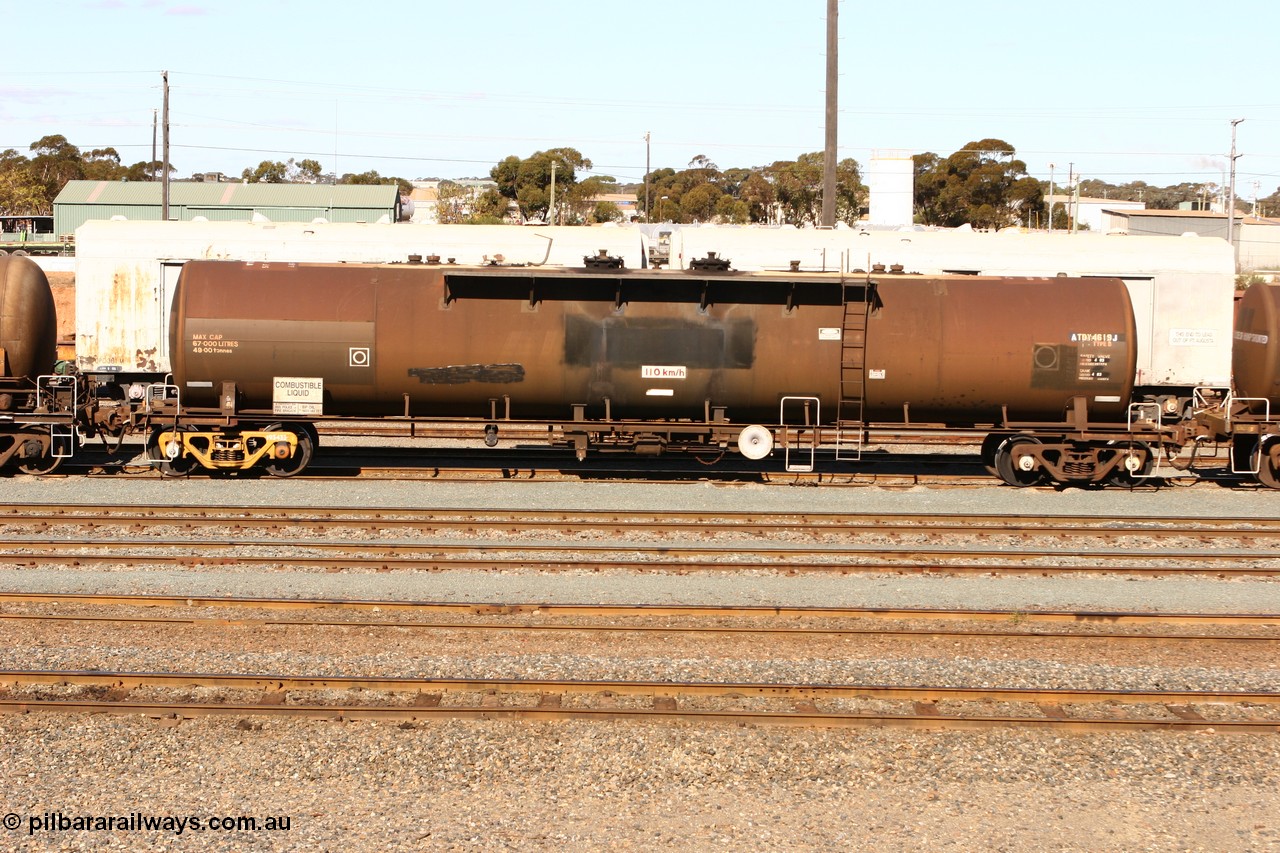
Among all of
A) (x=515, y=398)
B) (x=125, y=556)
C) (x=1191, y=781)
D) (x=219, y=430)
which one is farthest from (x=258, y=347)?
(x=1191, y=781)

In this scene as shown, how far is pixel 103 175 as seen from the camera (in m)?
110

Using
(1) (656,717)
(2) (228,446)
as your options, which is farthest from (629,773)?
(2) (228,446)

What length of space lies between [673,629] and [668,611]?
1.75 ft

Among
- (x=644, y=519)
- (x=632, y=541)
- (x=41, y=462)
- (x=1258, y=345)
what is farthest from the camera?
(x=41, y=462)

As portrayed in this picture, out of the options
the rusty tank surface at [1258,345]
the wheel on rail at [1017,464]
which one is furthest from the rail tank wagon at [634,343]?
the rusty tank surface at [1258,345]

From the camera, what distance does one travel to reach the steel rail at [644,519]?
52.9 ft

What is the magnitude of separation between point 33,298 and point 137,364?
7.92ft

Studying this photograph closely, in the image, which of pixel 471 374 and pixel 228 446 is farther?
pixel 228 446

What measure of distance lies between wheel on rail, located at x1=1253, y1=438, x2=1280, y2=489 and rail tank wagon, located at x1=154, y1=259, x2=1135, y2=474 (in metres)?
3.09

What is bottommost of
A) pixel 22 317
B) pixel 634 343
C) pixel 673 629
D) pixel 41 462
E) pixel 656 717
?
pixel 656 717

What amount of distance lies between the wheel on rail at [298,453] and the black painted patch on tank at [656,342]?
477cm

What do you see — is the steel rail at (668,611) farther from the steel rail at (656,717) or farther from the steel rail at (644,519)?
the steel rail at (644,519)

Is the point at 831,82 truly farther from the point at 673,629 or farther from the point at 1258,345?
the point at 673,629

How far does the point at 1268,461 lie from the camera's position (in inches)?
792
